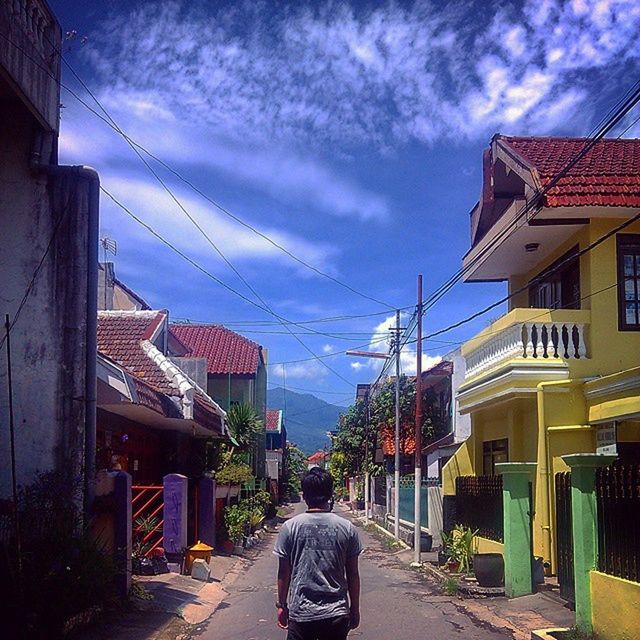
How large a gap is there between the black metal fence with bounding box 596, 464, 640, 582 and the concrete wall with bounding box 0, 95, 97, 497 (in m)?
5.66

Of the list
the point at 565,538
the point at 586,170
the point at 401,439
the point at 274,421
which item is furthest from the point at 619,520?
the point at 274,421

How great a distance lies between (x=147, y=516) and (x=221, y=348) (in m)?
21.9

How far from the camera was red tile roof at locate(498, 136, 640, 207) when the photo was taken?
46.3ft

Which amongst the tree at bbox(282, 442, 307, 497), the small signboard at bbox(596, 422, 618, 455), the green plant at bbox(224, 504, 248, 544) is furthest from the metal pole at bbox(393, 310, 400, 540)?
the tree at bbox(282, 442, 307, 497)

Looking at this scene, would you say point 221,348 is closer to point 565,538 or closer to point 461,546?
point 461,546

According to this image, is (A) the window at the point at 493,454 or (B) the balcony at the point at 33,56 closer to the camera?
(B) the balcony at the point at 33,56

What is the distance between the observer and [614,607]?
27.3 feet

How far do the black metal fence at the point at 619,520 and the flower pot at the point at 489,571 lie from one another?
4.37 metres

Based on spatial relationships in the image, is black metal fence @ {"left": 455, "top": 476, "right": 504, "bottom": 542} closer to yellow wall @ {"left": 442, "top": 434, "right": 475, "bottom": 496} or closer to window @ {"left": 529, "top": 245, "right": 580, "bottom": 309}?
yellow wall @ {"left": 442, "top": 434, "right": 475, "bottom": 496}

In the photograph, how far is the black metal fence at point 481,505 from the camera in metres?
14.9

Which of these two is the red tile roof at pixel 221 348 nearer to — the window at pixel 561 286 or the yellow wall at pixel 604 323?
the window at pixel 561 286

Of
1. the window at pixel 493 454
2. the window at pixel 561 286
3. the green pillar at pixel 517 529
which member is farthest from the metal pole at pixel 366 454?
the green pillar at pixel 517 529

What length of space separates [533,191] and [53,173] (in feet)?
26.9

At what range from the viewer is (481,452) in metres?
19.4
